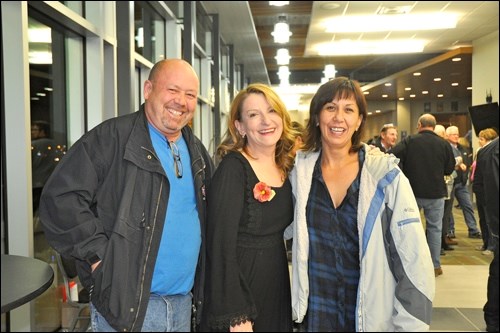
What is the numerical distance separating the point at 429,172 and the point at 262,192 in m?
0.45

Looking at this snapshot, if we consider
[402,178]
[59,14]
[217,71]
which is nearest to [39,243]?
[59,14]

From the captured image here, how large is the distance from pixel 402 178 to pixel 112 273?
0.80 metres

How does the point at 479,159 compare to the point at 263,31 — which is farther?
the point at 263,31

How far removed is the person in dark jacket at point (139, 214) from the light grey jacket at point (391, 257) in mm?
506

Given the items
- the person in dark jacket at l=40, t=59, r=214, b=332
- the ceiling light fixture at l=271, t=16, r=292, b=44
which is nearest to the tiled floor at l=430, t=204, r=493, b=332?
the person in dark jacket at l=40, t=59, r=214, b=332

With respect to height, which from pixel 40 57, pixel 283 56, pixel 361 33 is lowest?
pixel 40 57

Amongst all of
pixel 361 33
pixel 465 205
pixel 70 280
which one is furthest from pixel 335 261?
pixel 361 33

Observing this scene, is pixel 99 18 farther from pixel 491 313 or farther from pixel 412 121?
pixel 491 313

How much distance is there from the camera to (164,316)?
1.31 m

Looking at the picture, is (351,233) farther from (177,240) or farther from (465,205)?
(177,240)

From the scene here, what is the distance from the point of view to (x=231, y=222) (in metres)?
1.25

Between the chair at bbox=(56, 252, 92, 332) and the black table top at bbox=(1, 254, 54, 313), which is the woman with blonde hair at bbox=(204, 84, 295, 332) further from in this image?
the chair at bbox=(56, 252, 92, 332)

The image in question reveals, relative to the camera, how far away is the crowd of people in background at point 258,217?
109 centimetres

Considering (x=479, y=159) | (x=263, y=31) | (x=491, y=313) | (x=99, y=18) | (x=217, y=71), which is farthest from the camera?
(x=263, y=31)
